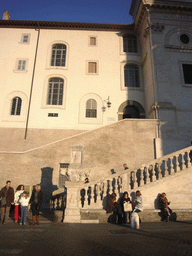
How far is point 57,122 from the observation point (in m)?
19.0

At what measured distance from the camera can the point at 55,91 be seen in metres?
20.5

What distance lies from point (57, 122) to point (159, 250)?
626 inches

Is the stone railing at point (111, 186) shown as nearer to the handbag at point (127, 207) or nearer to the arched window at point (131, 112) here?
the handbag at point (127, 207)

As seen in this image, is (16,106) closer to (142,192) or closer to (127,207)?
(142,192)

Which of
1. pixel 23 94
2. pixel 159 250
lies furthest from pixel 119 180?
pixel 23 94

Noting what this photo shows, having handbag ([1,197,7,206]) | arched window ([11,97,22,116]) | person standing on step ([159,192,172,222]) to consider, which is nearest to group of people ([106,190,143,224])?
person standing on step ([159,192,172,222])

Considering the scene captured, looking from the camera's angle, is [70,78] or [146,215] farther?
[70,78]

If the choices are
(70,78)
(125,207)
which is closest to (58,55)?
(70,78)

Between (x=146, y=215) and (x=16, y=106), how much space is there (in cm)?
1624

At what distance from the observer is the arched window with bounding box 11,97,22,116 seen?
1963 cm

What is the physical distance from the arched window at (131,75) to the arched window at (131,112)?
8.06 feet

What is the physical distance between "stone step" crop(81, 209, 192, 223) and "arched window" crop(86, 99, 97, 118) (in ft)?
40.8

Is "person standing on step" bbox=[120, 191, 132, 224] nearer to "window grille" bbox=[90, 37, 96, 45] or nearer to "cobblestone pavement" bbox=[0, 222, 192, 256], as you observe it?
"cobblestone pavement" bbox=[0, 222, 192, 256]

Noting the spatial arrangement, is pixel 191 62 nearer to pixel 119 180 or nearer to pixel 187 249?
pixel 119 180
